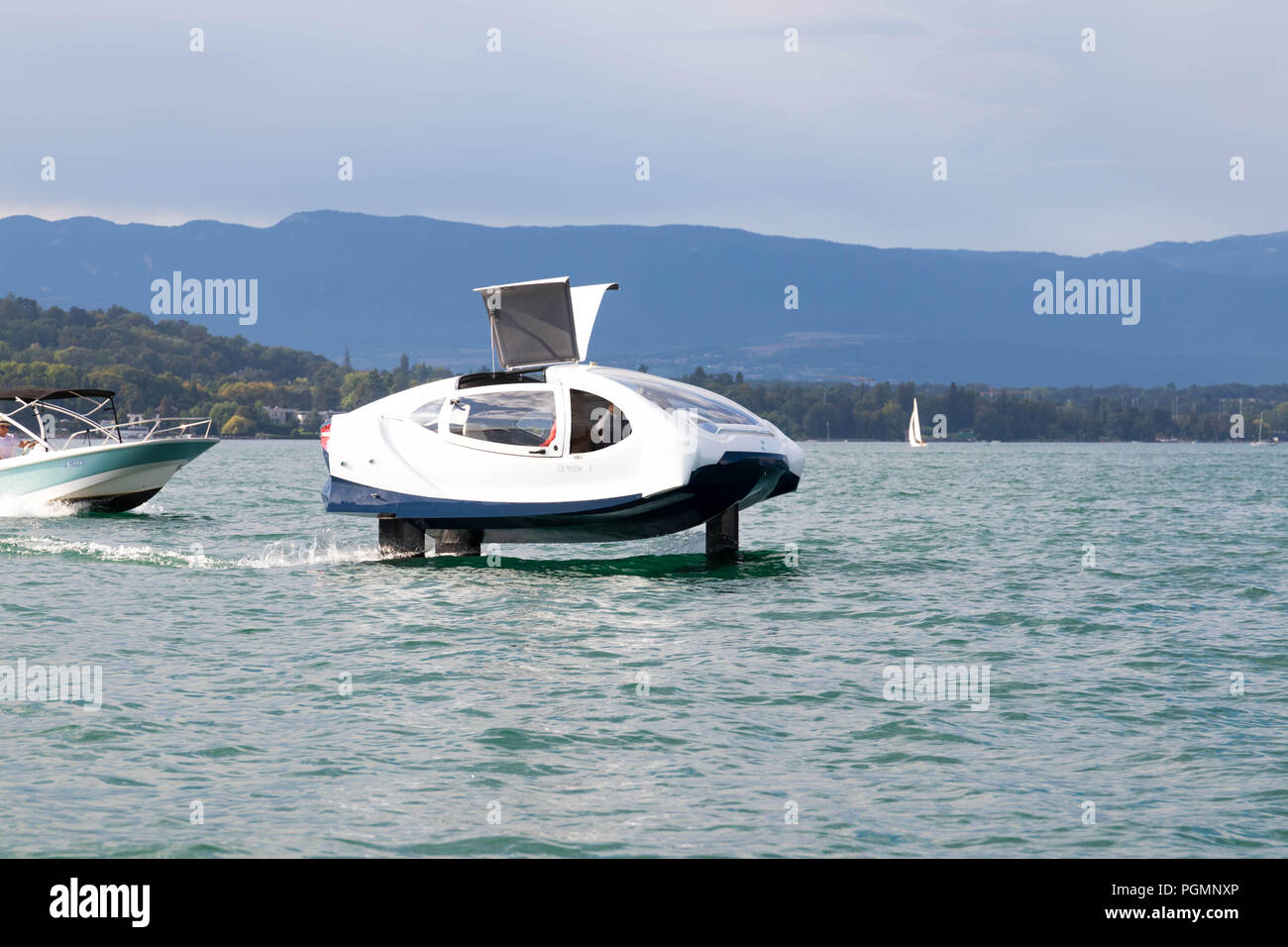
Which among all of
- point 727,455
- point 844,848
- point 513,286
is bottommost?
point 844,848

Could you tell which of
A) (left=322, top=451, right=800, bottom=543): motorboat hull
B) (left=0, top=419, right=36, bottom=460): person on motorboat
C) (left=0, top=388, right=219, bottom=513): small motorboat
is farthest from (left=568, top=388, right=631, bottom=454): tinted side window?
(left=0, top=419, right=36, bottom=460): person on motorboat

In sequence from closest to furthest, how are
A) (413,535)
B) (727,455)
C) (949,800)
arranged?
1. (949,800)
2. (727,455)
3. (413,535)

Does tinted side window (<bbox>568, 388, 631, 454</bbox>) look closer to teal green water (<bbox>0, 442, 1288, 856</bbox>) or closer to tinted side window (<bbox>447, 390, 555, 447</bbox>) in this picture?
tinted side window (<bbox>447, 390, 555, 447</bbox>)

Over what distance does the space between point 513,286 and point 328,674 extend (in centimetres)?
820

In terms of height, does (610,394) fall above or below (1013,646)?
above

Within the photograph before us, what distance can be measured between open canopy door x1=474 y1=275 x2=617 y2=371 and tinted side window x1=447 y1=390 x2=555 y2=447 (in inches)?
24.0

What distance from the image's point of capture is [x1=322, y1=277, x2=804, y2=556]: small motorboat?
61.2ft

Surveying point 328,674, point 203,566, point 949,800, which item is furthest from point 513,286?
point 949,800

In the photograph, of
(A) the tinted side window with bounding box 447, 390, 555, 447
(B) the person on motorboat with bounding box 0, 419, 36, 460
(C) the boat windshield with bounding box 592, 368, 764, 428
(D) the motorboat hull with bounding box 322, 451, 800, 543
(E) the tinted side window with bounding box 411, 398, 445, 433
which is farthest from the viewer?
(B) the person on motorboat with bounding box 0, 419, 36, 460

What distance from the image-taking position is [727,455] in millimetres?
18625

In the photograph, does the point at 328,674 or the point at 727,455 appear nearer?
the point at 328,674

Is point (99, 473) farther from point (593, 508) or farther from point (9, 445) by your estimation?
point (593, 508)
